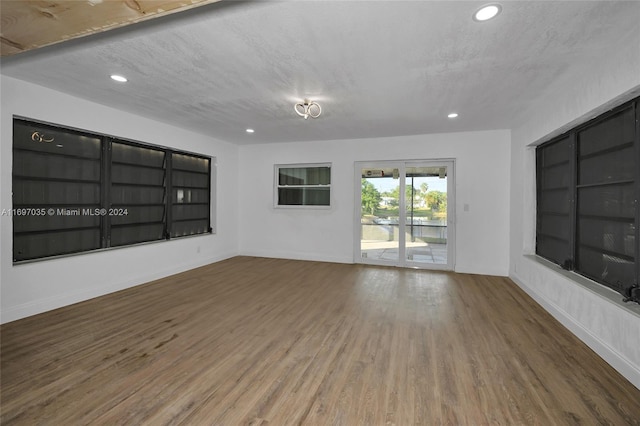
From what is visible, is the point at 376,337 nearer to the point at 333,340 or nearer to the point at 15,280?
the point at 333,340

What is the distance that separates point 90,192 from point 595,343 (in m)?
6.23

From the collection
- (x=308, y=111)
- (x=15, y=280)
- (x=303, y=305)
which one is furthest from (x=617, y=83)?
(x=15, y=280)

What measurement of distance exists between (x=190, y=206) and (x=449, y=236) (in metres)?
5.38

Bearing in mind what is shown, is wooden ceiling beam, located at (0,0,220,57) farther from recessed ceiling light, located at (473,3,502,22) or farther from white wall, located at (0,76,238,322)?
white wall, located at (0,76,238,322)

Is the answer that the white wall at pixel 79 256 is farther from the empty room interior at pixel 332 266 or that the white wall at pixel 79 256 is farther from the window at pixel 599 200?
the window at pixel 599 200

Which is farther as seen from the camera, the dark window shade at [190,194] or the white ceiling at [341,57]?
the dark window shade at [190,194]

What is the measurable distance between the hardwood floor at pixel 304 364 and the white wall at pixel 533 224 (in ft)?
0.57

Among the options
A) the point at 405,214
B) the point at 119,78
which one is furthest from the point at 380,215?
the point at 119,78

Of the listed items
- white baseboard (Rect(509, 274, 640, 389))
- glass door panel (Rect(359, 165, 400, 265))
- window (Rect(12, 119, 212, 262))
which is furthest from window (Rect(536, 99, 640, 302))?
window (Rect(12, 119, 212, 262))

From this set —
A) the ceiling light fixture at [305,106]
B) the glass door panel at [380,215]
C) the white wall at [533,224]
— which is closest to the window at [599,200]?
the white wall at [533,224]

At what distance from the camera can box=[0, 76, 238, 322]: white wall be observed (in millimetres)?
3082

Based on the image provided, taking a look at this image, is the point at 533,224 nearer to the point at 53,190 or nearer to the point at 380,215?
the point at 380,215

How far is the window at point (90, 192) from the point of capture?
3.35m

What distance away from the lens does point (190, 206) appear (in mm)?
5816
